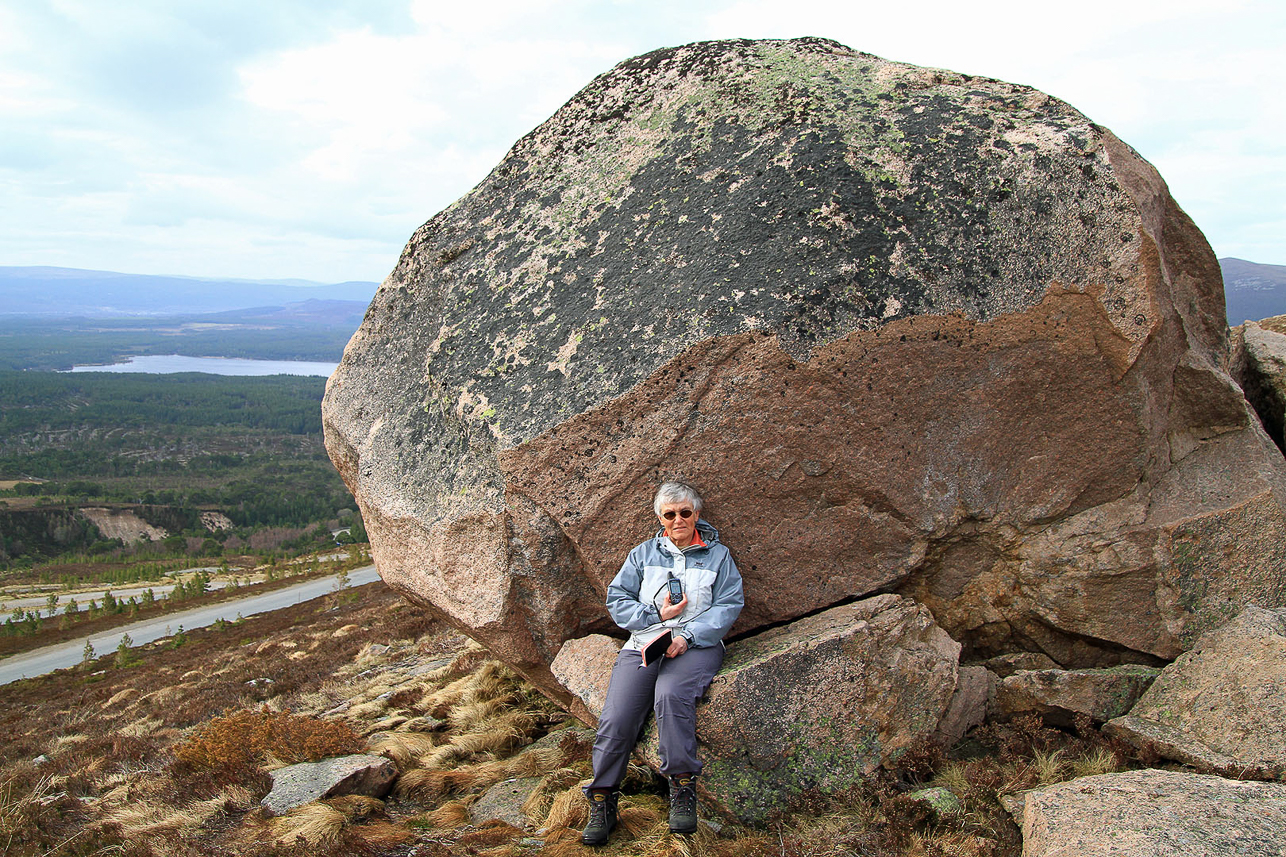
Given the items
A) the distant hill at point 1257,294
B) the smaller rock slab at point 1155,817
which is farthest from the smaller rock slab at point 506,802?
the distant hill at point 1257,294

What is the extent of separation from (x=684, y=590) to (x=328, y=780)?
152 inches

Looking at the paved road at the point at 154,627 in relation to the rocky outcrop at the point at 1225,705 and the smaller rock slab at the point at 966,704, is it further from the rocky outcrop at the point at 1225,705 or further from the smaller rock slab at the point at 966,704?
the rocky outcrop at the point at 1225,705

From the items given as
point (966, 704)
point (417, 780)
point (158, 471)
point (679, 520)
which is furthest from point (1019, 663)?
point (158, 471)

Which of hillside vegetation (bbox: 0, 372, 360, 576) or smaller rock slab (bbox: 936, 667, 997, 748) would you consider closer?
smaller rock slab (bbox: 936, 667, 997, 748)

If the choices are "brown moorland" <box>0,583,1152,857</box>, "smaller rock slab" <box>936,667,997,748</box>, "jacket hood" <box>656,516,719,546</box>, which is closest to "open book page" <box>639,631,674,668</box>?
"jacket hood" <box>656,516,719,546</box>

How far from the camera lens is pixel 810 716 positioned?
5.25m

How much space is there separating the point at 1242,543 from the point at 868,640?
119 inches

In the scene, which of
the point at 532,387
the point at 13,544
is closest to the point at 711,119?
the point at 532,387

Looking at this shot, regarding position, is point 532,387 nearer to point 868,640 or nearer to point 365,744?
point 868,640

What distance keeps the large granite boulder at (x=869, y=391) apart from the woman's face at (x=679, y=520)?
1.17 ft

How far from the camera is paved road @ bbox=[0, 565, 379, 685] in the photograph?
3154cm

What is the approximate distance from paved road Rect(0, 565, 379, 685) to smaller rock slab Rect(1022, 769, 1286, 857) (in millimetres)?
24221

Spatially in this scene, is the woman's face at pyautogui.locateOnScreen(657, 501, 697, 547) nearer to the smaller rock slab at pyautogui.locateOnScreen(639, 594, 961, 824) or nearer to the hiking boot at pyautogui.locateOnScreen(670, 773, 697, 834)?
the smaller rock slab at pyautogui.locateOnScreen(639, 594, 961, 824)

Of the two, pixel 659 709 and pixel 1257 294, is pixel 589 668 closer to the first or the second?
pixel 659 709
